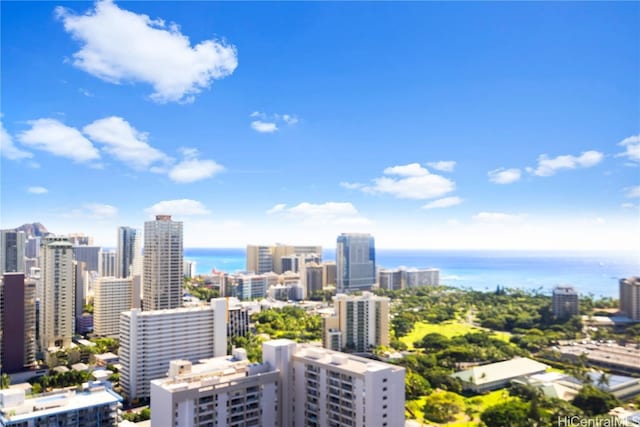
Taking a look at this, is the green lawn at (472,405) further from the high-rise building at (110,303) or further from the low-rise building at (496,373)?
the high-rise building at (110,303)

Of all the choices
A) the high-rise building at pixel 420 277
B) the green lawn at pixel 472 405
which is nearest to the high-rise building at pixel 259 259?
the high-rise building at pixel 420 277

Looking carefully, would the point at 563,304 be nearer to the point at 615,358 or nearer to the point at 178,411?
the point at 615,358

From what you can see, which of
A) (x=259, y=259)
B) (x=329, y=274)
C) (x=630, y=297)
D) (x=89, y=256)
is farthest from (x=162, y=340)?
(x=259, y=259)

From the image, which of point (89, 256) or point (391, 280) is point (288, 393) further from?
point (89, 256)

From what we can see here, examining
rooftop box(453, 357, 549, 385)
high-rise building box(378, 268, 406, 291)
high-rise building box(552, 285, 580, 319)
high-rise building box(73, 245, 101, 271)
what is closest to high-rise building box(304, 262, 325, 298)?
high-rise building box(378, 268, 406, 291)

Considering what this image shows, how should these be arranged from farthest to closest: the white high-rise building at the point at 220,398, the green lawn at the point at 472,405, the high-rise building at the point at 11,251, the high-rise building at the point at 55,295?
→ the high-rise building at the point at 11,251, the high-rise building at the point at 55,295, the green lawn at the point at 472,405, the white high-rise building at the point at 220,398

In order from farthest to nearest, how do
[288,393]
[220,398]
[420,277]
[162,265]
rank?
[420,277]
[162,265]
[288,393]
[220,398]
